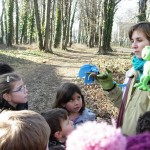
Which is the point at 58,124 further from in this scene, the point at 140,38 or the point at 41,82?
the point at 41,82

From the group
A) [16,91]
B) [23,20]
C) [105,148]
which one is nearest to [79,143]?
[105,148]

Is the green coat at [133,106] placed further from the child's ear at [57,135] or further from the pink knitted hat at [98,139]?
the pink knitted hat at [98,139]

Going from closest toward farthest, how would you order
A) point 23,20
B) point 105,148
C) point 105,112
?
1. point 105,148
2. point 105,112
3. point 23,20

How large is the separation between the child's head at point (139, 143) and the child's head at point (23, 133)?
2.50 feet

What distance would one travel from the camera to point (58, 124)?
9.46ft

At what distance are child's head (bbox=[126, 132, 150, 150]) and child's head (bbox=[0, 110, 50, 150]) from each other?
30.0 inches

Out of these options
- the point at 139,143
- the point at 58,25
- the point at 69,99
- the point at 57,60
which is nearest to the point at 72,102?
the point at 69,99

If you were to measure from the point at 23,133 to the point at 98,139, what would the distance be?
0.82m

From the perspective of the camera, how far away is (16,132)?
75.2 inches

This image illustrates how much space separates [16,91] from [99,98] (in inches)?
200

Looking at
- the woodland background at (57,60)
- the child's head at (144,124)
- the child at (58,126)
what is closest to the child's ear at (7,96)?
the child at (58,126)

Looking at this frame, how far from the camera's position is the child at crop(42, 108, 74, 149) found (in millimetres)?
2848

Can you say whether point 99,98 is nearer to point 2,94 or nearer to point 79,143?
point 2,94

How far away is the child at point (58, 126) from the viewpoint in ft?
9.34
